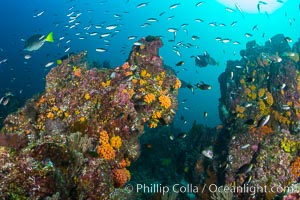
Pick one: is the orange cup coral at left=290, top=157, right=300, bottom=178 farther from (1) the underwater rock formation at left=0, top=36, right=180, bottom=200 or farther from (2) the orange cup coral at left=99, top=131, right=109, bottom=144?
(2) the orange cup coral at left=99, top=131, right=109, bottom=144

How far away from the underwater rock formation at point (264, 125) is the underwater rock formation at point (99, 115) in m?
3.42

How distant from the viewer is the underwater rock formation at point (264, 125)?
9180mm

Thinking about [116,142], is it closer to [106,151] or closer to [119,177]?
[106,151]

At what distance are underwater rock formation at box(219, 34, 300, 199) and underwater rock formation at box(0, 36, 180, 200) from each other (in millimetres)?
3422

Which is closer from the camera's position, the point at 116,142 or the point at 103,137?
the point at 103,137

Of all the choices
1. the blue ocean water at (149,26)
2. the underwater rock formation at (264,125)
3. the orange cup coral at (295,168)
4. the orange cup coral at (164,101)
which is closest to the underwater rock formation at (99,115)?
the orange cup coral at (164,101)

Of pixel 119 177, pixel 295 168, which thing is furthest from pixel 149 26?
pixel 119 177

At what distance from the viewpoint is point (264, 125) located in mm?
10477

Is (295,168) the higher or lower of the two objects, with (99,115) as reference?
lower

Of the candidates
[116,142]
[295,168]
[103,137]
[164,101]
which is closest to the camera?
[103,137]

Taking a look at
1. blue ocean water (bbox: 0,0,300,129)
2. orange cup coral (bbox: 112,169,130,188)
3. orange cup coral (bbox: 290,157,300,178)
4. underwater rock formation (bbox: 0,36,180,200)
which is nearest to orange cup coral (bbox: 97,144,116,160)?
underwater rock formation (bbox: 0,36,180,200)

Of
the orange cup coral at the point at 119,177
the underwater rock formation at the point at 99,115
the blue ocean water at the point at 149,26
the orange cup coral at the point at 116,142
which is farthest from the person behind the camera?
the blue ocean water at the point at 149,26

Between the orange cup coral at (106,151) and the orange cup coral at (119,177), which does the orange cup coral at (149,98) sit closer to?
the orange cup coral at (106,151)

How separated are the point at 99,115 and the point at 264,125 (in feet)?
22.4
